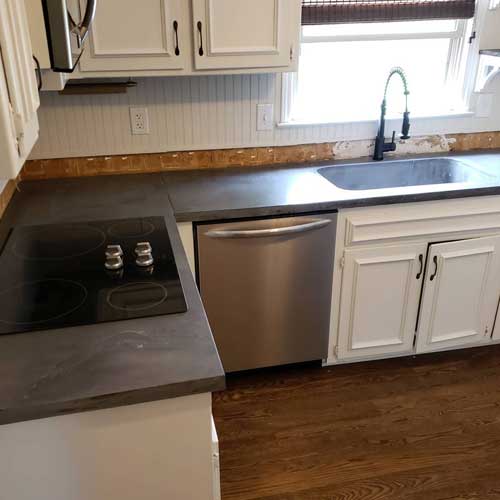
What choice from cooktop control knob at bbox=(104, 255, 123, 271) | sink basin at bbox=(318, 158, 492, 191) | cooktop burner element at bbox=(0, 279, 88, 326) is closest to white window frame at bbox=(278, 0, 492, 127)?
sink basin at bbox=(318, 158, 492, 191)

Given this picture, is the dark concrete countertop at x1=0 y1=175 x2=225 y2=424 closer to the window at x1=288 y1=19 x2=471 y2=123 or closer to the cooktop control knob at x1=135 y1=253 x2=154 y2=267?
the cooktop control knob at x1=135 y1=253 x2=154 y2=267

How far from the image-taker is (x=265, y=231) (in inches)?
81.7

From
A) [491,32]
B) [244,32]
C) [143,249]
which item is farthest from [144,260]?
[491,32]

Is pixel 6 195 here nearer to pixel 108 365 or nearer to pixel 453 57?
pixel 108 365

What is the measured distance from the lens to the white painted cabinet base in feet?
3.53

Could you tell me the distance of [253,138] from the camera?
2588 millimetres

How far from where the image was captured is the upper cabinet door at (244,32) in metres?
2.02

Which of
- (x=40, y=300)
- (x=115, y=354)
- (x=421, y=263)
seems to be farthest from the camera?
(x=421, y=263)

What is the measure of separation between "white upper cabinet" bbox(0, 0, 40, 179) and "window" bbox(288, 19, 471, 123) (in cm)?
157

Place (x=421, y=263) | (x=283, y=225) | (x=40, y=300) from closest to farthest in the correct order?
(x=40, y=300)
(x=283, y=225)
(x=421, y=263)

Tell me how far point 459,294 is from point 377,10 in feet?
4.42

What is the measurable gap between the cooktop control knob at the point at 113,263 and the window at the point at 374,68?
1.40m

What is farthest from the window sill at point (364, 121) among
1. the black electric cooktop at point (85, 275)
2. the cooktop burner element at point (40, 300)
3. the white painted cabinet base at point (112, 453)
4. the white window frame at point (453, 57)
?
the white painted cabinet base at point (112, 453)

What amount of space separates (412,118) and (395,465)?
166 centimetres
